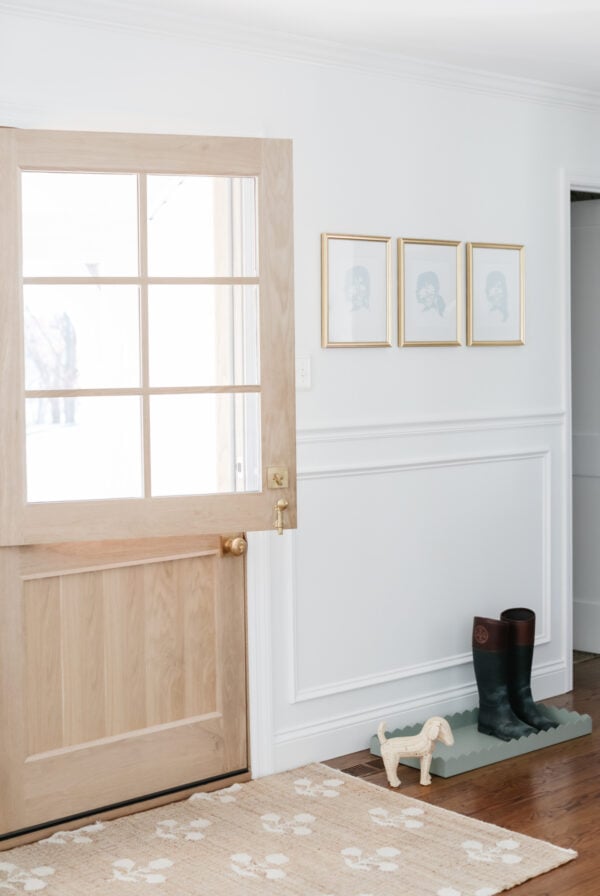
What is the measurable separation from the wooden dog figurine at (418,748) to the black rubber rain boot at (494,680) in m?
0.46

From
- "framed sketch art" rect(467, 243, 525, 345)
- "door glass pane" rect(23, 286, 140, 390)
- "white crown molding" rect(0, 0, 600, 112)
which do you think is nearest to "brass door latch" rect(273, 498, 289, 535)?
"door glass pane" rect(23, 286, 140, 390)

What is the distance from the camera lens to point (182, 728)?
3738 mm

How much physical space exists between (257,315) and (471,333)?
4.08ft

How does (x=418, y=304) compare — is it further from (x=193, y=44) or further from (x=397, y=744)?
(x=397, y=744)

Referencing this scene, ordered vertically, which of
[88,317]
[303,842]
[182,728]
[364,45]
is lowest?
[303,842]

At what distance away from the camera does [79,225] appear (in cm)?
332

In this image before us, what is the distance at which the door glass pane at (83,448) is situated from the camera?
330 centimetres

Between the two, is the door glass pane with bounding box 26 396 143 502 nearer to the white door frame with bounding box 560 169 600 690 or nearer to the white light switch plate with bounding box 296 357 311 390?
the white light switch plate with bounding box 296 357 311 390

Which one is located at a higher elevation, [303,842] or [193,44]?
[193,44]

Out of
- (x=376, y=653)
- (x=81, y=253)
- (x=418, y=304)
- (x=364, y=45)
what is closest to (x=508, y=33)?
(x=364, y=45)

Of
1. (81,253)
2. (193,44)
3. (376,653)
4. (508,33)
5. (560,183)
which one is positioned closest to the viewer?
(81,253)

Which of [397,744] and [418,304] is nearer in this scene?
[397,744]

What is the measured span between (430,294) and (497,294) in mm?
362

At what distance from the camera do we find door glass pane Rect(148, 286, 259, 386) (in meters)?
3.41
